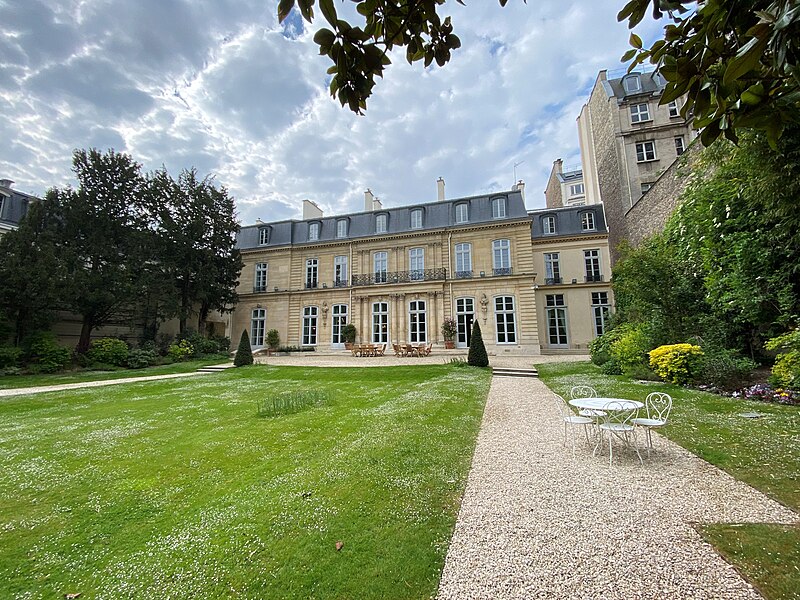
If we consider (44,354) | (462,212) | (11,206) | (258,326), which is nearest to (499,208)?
(462,212)

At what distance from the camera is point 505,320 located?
790 inches

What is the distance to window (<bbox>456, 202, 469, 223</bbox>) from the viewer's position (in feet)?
72.7

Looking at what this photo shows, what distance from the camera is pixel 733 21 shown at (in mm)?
1243

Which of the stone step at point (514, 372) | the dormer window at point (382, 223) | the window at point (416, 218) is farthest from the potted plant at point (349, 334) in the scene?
the stone step at point (514, 372)

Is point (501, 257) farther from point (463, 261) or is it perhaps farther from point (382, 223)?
point (382, 223)

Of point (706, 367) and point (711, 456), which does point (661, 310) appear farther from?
point (711, 456)

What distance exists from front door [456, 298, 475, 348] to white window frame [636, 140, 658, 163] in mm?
12848

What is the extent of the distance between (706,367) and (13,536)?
10714 millimetres

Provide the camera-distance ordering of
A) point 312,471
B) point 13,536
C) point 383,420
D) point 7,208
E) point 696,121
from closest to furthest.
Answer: point 696,121, point 13,536, point 312,471, point 383,420, point 7,208

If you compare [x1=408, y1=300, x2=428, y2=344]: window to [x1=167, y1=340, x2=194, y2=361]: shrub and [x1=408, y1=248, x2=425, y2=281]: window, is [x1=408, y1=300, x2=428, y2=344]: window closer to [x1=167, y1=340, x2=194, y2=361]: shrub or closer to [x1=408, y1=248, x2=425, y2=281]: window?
[x1=408, y1=248, x2=425, y2=281]: window

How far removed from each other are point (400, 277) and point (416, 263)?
136 cm

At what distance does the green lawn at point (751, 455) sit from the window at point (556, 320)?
14293mm

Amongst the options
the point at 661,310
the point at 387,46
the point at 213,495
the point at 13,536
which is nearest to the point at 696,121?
the point at 387,46

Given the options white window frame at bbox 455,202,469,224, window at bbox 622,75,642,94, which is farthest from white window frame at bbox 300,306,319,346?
window at bbox 622,75,642,94
